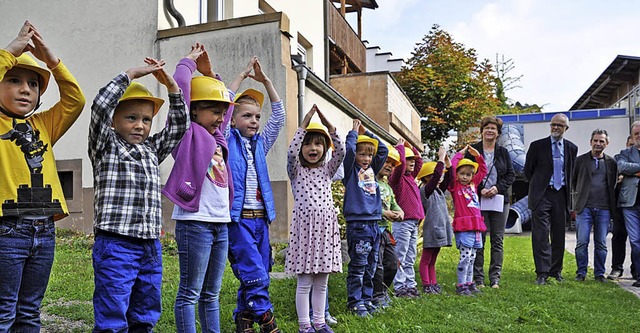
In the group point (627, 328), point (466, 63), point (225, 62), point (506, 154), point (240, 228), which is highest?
A: point (466, 63)

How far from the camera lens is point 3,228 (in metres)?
3.43

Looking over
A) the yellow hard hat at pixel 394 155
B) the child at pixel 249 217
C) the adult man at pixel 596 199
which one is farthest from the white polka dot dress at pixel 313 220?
the adult man at pixel 596 199

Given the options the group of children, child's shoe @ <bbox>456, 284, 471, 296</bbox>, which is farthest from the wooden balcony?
the group of children

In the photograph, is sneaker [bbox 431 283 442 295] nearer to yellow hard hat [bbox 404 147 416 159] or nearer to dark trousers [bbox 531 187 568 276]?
yellow hard hat [bbox 404 147 416 159]

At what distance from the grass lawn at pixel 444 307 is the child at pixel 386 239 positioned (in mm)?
201

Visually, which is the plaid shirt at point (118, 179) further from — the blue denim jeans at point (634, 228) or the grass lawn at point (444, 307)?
the blue denim jeans at point (634, 228)

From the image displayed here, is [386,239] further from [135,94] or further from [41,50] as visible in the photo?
[41,50]

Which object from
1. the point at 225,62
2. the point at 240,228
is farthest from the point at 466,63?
the point at 240,228

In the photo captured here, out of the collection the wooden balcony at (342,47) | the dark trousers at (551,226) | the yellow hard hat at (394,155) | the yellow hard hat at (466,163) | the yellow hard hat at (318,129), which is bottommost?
the dark trousers at (551,226)

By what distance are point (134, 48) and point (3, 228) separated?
828cm

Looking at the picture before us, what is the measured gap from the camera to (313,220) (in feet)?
16.9

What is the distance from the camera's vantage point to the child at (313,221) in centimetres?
507

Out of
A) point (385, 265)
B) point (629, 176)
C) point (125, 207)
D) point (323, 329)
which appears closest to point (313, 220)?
point (323, 329)

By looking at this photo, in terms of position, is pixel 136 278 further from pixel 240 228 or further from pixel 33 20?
pixel 33 20
